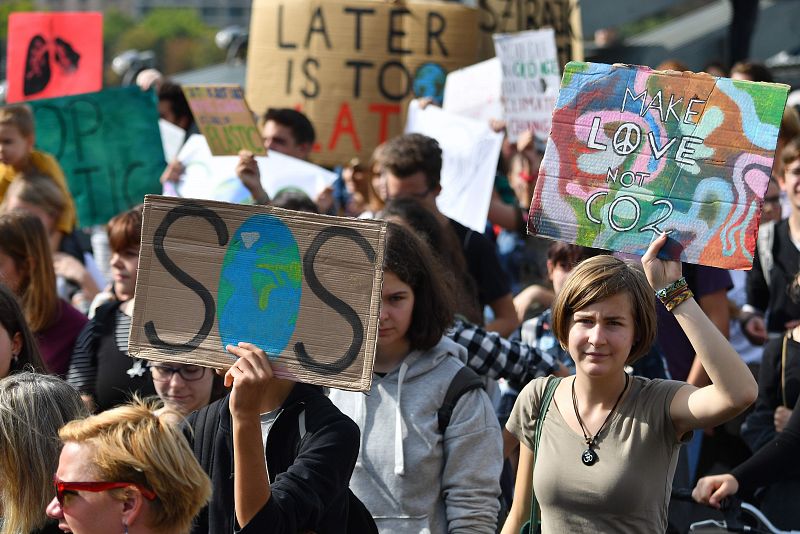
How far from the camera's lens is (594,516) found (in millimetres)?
3428

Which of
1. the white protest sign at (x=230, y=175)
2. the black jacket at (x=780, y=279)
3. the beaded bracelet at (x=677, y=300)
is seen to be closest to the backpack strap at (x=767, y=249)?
the black jacket at (x=780, y=279)

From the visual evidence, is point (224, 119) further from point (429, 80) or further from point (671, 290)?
point (671, 290)

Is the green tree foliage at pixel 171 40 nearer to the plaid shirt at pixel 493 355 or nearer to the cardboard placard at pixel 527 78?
the cardboard placard at pixel 527 78

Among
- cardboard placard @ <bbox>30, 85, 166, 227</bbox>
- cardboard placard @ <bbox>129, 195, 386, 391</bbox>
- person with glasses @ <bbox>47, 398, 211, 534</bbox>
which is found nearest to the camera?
person with glasses @ <bbox>47, 398, 211, 534</bbox>

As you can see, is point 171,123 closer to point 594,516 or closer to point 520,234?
point 520,234

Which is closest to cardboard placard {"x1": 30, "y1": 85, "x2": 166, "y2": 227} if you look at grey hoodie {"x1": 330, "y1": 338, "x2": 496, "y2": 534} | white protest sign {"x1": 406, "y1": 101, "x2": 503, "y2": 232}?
white protest sign {"x1": 406, "y1": 101, "x2": 503, "y2": 232}

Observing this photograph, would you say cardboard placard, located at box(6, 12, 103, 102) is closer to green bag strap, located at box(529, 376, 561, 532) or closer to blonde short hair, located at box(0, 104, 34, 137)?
blonde short hair, located at box(0, 104, 34, 137)

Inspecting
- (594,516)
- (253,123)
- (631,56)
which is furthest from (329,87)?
(594,516)

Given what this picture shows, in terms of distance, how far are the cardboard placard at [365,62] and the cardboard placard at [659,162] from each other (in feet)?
14.7

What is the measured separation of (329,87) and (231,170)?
5.75 ft

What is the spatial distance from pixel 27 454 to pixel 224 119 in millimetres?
3422

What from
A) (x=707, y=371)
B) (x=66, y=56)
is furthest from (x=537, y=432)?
(x=66, y=56)

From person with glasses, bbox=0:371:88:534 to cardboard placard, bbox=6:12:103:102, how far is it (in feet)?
14.7

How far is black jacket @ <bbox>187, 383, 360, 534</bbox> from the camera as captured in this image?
3055 millimetres
